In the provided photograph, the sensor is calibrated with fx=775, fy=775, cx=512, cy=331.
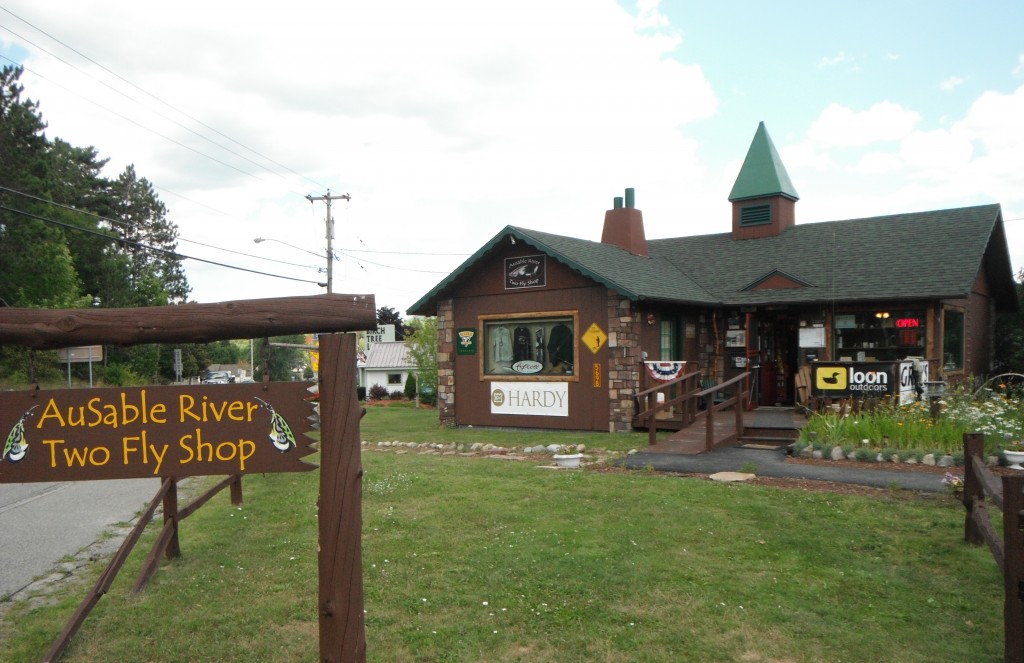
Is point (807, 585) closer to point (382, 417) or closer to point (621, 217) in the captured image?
point (621, 217)

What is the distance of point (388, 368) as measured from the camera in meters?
45.6

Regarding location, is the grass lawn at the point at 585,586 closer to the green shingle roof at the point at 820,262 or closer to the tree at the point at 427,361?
the green shingle roof at the point at 820,262

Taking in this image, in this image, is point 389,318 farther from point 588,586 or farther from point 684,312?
point 588,586

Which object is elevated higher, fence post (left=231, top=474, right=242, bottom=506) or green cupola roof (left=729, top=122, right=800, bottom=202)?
green cupola roof (left=729, top=122, right=800, bottom=202)

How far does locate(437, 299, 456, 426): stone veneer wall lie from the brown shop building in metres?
0.03

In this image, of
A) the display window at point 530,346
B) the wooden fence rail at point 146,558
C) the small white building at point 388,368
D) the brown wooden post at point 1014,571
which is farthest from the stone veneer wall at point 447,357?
the small white building at point 388,368

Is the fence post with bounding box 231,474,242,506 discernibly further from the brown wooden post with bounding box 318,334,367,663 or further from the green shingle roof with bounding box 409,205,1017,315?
the green shingle roof with bounding box 409,205,1017,315

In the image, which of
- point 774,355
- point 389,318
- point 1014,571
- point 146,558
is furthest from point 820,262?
point 389,318

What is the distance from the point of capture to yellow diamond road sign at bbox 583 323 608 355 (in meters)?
16.0

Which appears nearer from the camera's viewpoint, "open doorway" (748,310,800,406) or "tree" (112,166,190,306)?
"open doorway" (748,310,800,406)

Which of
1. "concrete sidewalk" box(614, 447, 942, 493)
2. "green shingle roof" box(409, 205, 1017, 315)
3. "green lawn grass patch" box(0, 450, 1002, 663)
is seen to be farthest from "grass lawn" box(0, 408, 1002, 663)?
"green shingle roof" box(409, 205, 1017, 315)

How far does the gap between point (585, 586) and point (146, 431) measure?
337cm

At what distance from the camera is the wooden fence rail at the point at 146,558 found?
5023 millimetres

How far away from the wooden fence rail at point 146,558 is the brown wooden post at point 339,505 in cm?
224
